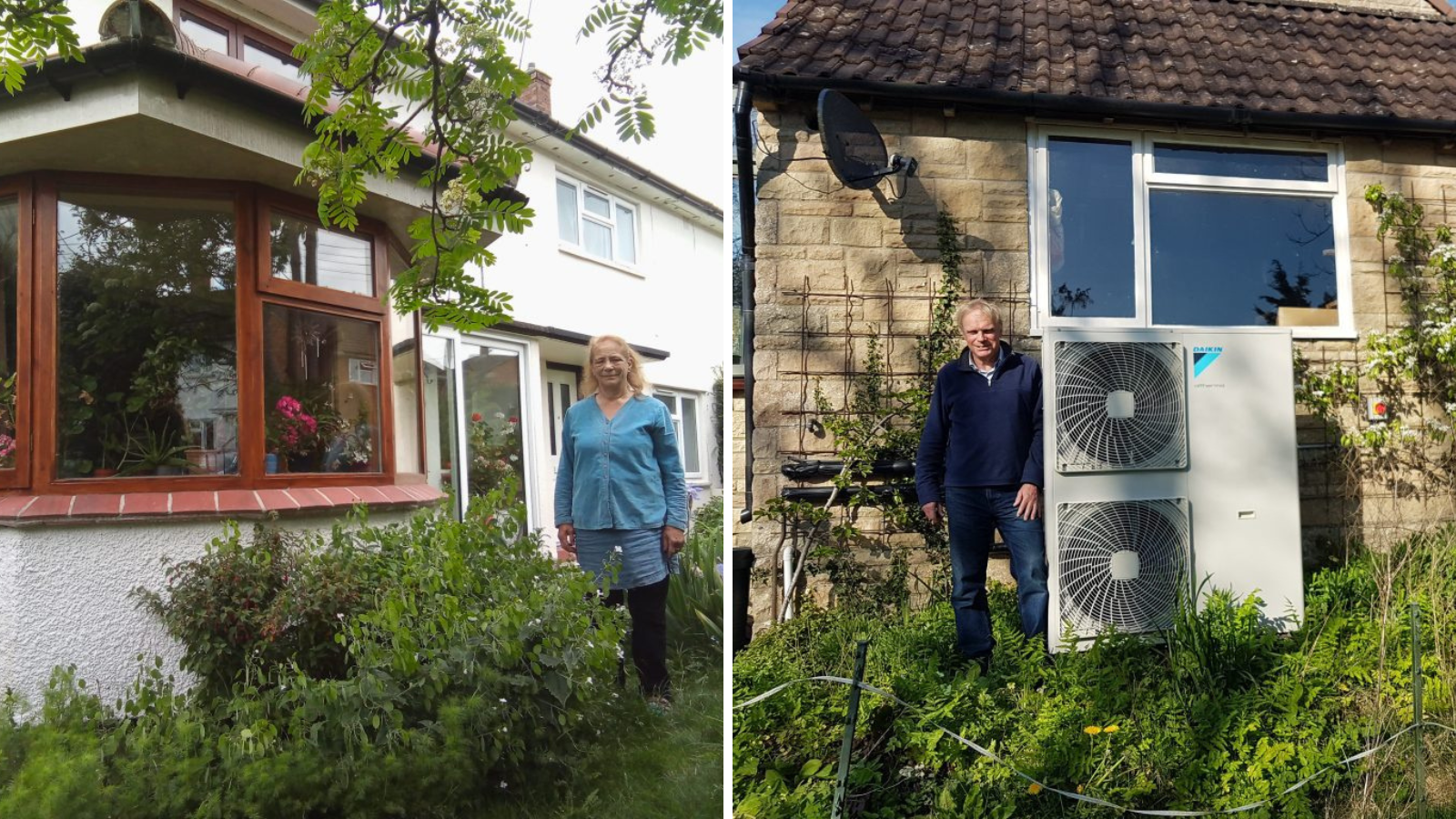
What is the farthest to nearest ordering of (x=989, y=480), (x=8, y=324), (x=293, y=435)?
(x=989, y=480) < (x=293, y=435) < (x=8, y=324)

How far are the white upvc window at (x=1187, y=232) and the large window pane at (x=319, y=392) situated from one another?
3.27 metres

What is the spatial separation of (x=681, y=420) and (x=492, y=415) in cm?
37

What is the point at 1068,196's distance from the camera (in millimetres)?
4207

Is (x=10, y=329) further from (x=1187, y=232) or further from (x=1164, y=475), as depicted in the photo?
(x=1187, y=232)

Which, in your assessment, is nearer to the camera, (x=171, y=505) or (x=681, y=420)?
(x=171, y=505)

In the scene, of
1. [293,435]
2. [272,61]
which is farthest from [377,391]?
[272,61]

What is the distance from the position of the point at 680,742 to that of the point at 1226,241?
4.02m

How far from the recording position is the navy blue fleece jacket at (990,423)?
321cm

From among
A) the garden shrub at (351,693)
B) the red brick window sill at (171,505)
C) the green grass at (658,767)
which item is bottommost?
the green grass at (658,767)

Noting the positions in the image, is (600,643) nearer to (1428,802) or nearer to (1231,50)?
(1428,802)

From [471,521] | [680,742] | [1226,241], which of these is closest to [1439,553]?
[1226,241]

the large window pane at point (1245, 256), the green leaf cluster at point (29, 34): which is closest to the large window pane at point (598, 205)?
the green leaf cluster at point (29, 34)

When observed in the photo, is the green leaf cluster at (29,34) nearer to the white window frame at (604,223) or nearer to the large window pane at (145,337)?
the large window pane at (145,337)

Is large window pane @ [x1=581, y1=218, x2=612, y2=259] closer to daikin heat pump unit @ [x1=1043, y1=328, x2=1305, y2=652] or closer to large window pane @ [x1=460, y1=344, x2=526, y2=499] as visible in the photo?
large window pane @ [x1=460, y1=344, x2=526, y2=499]
